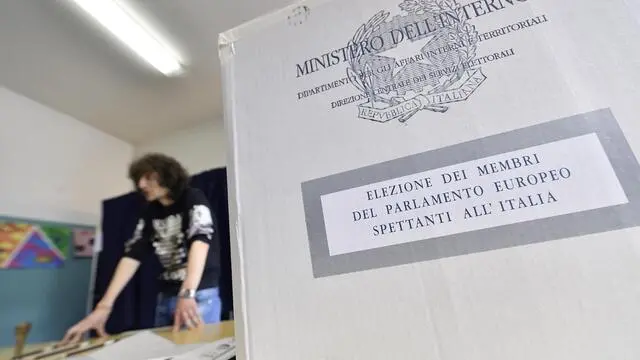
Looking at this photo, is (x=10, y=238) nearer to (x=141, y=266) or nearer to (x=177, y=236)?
(x=141, y=266)

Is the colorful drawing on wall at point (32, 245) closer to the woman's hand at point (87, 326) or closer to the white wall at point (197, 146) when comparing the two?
the white wall at point (197, 146)

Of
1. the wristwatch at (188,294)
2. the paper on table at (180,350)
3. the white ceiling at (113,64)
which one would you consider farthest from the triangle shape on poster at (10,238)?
the paper on table at (180,350)

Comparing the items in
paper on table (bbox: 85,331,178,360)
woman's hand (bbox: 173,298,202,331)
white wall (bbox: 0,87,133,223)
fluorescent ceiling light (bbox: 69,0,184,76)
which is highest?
fluorescent ceiling light (bbox: 69,0,184,76)

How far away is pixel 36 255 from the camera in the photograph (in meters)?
2.22

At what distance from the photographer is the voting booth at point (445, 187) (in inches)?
12.7

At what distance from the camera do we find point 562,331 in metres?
0.31

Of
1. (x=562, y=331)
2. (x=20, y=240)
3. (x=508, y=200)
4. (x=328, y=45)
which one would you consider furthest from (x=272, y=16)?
(x=20, y=240)

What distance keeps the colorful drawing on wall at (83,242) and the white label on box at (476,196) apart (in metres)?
2.74

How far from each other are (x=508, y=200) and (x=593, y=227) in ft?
0.24

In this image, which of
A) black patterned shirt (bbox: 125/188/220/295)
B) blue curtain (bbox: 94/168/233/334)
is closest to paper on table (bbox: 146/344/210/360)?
black patterned shirt (bbox: 125/188/220/295)

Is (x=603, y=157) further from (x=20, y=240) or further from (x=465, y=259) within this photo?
(x=20, y=240)

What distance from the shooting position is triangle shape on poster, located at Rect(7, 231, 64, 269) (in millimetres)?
2141

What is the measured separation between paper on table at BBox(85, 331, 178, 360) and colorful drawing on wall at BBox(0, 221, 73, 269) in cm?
185

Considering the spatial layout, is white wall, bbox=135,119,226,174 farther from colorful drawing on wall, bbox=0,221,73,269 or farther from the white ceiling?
colorful drawing on wall, bbox=0,221,73,269
